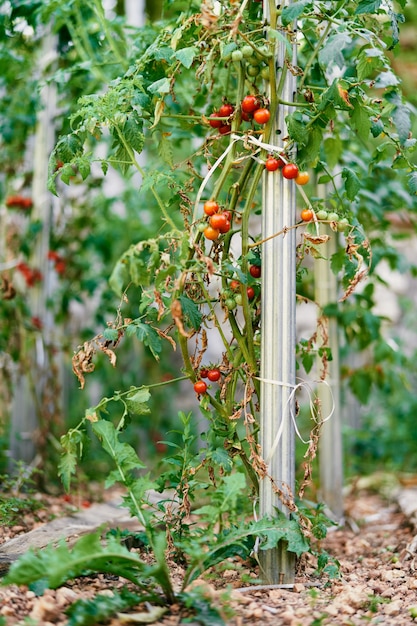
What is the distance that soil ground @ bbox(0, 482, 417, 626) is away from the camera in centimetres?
137

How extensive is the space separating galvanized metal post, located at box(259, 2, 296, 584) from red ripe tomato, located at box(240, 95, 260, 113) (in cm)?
7

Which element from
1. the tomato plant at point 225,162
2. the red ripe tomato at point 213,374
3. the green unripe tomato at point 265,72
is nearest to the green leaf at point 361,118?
the tomato plant at point 225,162

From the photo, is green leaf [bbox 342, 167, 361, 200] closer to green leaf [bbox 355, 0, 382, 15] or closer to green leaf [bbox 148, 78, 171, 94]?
green leaf [bbox 355, 0, 382, 15]

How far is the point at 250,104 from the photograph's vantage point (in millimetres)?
1651

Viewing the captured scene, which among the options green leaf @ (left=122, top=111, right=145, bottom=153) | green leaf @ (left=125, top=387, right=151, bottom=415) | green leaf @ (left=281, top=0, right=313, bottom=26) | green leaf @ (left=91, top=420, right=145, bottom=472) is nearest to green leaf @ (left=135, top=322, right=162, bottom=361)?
green leaf @ (left=125, top=387, right=151, bottom=415)

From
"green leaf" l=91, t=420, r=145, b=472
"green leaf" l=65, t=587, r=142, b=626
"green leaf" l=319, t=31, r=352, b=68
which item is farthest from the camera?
"green leaf" l=91, t=420, r=145, b=472

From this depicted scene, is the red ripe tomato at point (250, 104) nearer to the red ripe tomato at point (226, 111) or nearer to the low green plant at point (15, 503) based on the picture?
the red ripe tomato at point (226, 111)

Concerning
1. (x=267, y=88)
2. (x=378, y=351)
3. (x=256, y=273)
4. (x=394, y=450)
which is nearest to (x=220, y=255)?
(x=256, y=273)

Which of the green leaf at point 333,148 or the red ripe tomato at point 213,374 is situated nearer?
the red ripe tomato at point 213,374

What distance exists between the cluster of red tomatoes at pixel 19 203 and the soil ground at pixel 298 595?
5.06 feet

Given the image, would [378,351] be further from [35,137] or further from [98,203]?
[35,137]

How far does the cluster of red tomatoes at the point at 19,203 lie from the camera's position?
3.11m

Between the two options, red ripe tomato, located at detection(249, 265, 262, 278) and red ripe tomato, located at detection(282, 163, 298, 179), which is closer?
red ripe tomato, located at detection(282, 163, 298, 179)

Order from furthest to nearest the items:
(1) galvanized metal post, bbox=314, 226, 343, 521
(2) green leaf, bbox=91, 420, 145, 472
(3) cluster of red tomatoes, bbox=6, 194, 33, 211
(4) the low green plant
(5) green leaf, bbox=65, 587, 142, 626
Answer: (3) cluster of red tomatoes, bbox=6, 194, 33, 211 → (1) galvanized metal post, bbox=314, 226, 343, 521 → (4) the low green plant → (2) green leaf, bbox=91, 420, 145, 472 → (5) green leaf, bbox=65, 587, 142, 626
